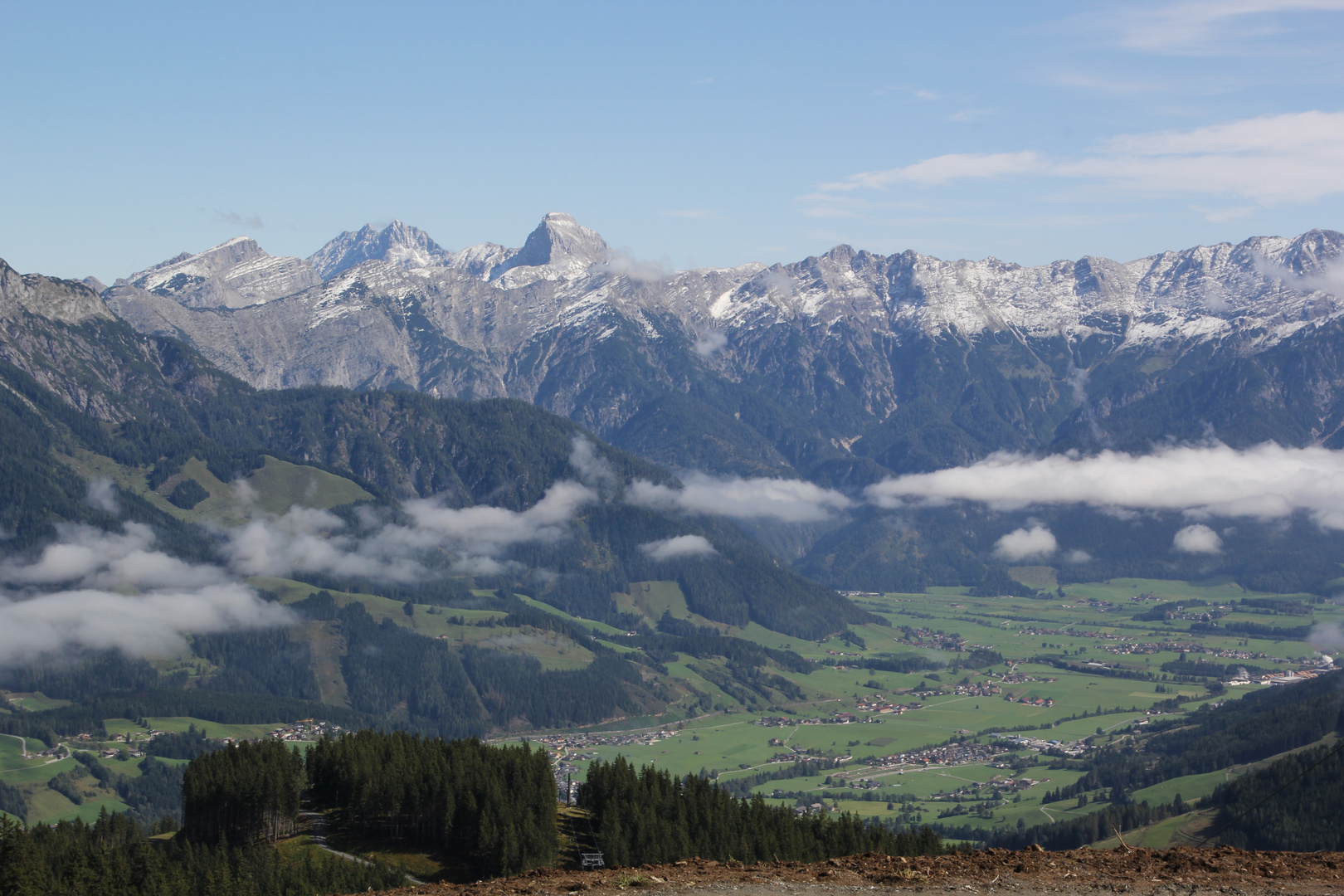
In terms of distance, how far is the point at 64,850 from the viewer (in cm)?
10488

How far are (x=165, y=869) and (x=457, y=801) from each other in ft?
71.0

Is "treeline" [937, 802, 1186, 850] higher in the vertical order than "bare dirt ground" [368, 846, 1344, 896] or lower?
lower

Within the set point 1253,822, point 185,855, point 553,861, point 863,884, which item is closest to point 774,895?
point 863,884

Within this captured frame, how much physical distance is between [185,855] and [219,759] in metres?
11.3

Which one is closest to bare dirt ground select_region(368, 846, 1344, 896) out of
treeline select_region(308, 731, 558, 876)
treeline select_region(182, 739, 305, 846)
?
treeline select_region(308, 731, 558, 876)

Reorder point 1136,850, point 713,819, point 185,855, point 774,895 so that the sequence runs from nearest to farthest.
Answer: point 774,895 → point 1136,850 → point 185,855 → point 713,819

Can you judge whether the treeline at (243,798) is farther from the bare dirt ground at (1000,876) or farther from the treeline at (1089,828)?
the treeline at (1089,828)

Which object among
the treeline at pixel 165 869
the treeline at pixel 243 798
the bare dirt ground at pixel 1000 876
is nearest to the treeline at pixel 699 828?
the treeline at pixel 165 869

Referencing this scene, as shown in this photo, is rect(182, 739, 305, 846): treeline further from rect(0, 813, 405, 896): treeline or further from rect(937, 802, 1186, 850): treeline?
rect(937, 802, 1186, 850): treeline

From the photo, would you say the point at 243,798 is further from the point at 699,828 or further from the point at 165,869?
the point at 699,828

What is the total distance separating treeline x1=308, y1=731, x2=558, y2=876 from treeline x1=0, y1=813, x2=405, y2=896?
625 centimetres

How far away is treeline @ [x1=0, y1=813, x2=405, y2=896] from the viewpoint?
79938 millimetres

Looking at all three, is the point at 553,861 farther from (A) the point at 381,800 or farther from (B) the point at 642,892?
(B) the point at 642,892

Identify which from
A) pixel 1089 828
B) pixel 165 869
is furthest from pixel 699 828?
pixel 1089 828
